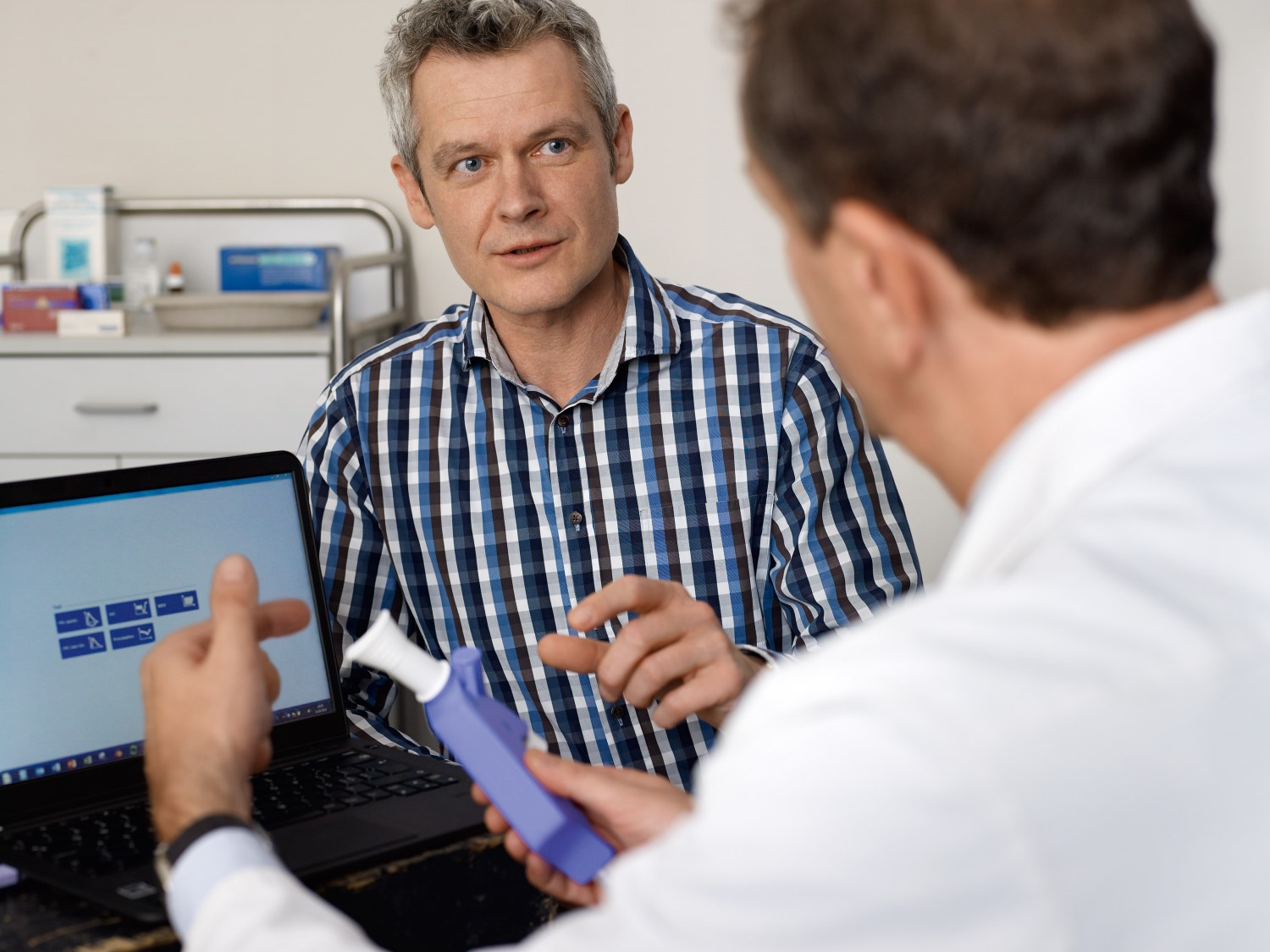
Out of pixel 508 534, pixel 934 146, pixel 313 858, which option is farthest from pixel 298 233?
pixel 934 146

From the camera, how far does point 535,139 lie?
1401 millimetres

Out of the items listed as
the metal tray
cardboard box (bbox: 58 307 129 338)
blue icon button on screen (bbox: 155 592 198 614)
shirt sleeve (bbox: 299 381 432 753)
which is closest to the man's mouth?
shirt sleeve (bbox: 299 381 432 753)

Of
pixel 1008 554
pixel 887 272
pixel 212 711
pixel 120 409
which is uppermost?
pixel 887 272

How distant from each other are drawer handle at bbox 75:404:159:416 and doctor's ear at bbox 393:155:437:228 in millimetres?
1072

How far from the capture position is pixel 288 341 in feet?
7.75

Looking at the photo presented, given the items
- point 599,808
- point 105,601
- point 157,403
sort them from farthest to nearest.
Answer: point 157,403
point 105,601
point 599,808

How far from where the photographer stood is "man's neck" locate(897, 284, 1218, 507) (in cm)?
56

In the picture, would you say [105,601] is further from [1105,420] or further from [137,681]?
[1105,420]

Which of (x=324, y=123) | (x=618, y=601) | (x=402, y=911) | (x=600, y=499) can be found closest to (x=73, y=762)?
(x=402, y=911)

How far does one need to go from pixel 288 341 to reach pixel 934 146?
1979 millimetres

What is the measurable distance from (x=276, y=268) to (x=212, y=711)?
2.18m

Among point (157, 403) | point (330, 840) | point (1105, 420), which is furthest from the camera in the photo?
point (157, 403)

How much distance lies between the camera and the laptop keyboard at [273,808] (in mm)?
843

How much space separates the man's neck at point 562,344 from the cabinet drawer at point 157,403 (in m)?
1.03
